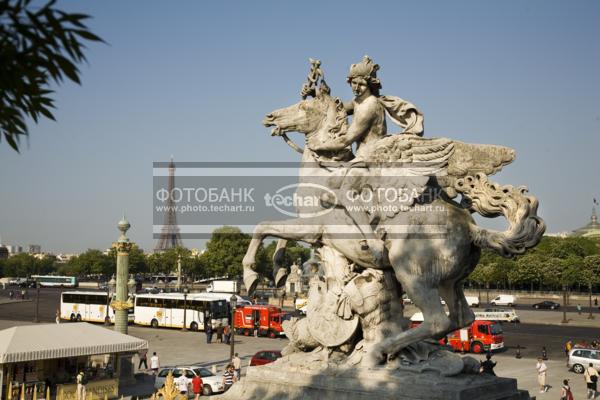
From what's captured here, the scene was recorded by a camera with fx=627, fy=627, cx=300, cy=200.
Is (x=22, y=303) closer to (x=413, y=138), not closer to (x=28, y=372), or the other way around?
(x=28, y=372)

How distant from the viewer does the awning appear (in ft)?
55.0

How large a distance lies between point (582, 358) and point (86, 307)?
3225 centimetres

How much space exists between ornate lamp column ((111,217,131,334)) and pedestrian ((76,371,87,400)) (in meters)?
6.75

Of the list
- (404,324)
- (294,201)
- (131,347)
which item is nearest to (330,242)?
(294,201)

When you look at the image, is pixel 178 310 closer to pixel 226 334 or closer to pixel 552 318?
pixel 226 334

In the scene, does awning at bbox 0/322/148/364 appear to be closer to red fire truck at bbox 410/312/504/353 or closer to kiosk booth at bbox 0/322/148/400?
kiosk booth at bbox 0/322/148/400

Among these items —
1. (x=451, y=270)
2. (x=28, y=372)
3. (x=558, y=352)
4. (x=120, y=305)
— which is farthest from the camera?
(x=558, y=352)

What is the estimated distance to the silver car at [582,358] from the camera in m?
23.9

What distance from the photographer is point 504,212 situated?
29.1 ft

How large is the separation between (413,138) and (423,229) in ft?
4.87

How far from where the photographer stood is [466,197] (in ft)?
30.4

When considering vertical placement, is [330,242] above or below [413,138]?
below

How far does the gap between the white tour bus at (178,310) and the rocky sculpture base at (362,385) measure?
93.5ft

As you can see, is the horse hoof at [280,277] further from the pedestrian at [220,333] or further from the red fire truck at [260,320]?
the red fire truck at [260,320]
